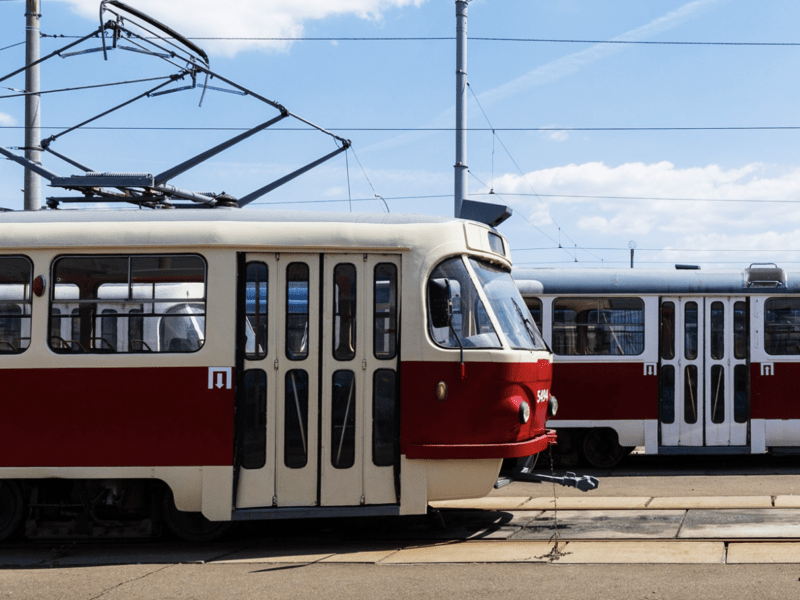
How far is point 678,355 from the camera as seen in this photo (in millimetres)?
14039

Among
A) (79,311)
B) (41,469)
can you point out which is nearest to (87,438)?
(41,469)

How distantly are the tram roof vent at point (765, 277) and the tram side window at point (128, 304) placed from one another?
8529 millimetres

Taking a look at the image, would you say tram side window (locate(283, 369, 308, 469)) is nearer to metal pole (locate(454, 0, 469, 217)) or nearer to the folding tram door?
the folding tram door

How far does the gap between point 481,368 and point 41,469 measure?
394cm

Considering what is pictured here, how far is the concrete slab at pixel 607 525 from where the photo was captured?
8.84m

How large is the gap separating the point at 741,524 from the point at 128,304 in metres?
5.87

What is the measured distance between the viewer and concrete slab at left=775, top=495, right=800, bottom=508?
33.4 ft

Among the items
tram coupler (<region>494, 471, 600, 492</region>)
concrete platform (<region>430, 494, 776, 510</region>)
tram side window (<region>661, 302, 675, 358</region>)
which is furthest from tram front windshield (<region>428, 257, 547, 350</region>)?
tram side window (<region>661, 302, 675, 358</region>)

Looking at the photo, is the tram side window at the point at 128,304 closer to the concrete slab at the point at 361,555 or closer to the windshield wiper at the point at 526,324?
the concrete slab at the point at 361,555

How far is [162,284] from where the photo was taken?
28.6 ft

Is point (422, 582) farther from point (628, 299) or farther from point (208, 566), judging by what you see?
point (628, 299)

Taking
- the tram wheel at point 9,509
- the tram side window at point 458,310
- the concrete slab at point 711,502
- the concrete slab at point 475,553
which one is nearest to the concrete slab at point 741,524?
the concrete slab at point 711,502

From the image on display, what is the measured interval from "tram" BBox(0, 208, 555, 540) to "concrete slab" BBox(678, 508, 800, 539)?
5.66 ft

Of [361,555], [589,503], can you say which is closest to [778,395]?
[589,503]
